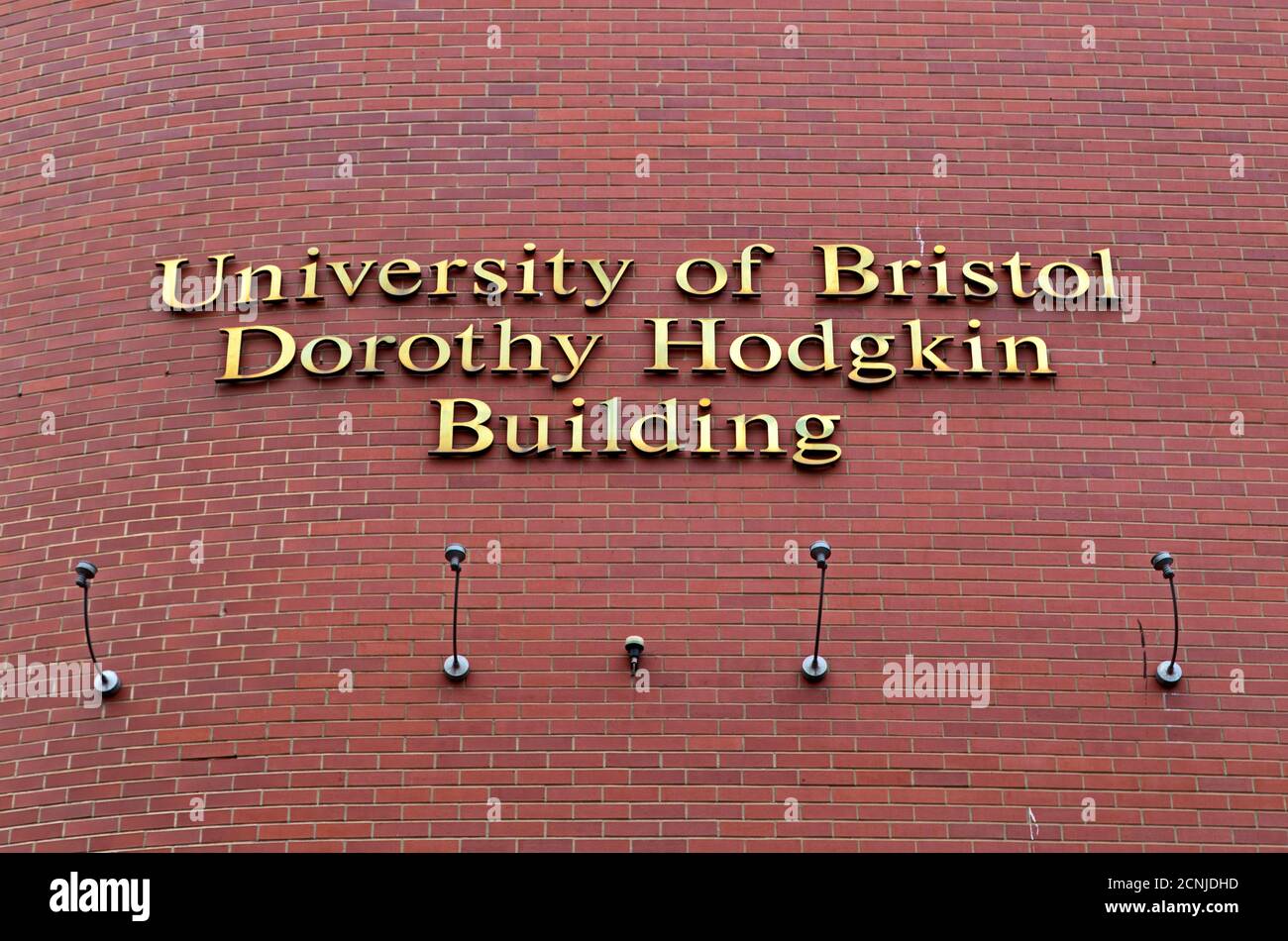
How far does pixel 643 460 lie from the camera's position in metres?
13.6

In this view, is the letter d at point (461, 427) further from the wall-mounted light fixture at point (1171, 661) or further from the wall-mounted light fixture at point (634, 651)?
the wall-mounted light fixture at point (1171, 661)

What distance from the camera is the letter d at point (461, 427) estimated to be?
536 inches

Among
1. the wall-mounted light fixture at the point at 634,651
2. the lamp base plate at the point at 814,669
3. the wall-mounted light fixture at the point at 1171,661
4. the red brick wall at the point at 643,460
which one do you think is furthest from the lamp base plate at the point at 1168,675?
the wall-mounted light fixture at the point at 634,651

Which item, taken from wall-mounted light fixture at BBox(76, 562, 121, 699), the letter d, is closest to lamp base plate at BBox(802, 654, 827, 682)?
the letter d

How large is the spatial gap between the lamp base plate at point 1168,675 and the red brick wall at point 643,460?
0.44 feet

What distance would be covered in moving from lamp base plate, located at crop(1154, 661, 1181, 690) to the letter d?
15.1 feet

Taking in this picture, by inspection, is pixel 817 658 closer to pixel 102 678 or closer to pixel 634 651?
pixel 634 651

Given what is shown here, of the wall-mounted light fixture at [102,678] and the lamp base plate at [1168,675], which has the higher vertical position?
the wall-mounted light fixture at [102,678]

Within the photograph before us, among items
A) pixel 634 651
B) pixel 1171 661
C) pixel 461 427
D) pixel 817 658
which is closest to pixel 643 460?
pixel 461 427

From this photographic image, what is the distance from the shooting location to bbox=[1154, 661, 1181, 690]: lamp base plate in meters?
12.9

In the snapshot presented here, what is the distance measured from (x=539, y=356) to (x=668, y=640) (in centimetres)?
226

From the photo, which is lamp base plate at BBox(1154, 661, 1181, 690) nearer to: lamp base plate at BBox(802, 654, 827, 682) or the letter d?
lamp base plate at BBox(802, 654, 827, 682)

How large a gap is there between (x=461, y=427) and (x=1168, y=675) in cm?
491
